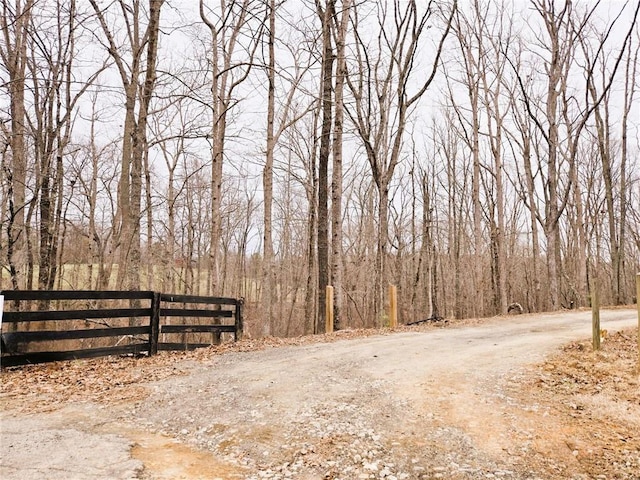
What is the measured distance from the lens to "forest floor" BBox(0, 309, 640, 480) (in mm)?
3348

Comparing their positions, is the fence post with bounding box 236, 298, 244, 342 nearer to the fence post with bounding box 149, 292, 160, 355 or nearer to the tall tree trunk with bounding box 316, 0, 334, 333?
the fence post with bounding box 149, 292, 160, 355

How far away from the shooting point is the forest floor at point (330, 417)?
3.35 m

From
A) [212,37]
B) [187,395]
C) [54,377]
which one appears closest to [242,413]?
[187,395]

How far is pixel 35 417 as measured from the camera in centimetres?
441

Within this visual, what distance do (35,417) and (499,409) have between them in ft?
16.0

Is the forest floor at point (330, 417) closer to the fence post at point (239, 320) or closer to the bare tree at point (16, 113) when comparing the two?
the fence post at point (239, 320)

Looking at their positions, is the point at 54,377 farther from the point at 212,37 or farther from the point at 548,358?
the point at 212,37

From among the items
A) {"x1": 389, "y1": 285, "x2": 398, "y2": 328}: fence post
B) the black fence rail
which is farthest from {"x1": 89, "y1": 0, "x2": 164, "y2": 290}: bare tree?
{"x1": 389, "y1": 285, "x2": 398, "y2": 328}: fence post

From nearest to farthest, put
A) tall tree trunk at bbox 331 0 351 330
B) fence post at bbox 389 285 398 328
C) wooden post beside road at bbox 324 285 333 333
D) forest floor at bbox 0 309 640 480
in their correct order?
1. forest floor at bbox 0 309 640 480
2. wooden post beside road at bbox 324 285 333 333
3. tall tree trunk at bbox 331 0 351 330
4. fence post at bbox 389 285 398 328

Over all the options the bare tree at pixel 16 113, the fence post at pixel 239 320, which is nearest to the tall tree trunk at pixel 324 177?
the fence post at pixel 239 320

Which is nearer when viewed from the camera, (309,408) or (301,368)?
(309,408)

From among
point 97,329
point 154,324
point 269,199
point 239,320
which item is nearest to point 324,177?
point 269,199

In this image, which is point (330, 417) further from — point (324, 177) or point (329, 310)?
point (324, 177)

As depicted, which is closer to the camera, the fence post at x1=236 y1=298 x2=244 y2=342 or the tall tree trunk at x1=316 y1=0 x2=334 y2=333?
the fence post at x1=236 y1=298 x2=244 y2=342
